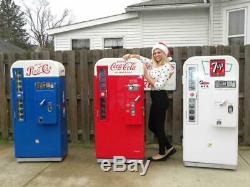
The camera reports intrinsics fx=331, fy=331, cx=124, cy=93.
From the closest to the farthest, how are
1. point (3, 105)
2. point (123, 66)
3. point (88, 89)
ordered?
1. point (123, 66)
2. point (88, 89)
3. point (3, 105)

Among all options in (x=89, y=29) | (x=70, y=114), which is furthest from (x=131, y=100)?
(x=89, y=29)

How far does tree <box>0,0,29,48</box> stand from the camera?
4538 centimetres

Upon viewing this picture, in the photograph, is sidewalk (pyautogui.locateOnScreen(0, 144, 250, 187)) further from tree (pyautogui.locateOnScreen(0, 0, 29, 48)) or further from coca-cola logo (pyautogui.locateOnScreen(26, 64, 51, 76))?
tree (pyautogui.locateOnScreen(0, 0, 29, 48))

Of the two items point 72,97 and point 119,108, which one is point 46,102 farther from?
point 72,97

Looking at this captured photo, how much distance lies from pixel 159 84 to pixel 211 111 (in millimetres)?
861

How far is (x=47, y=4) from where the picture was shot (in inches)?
1785

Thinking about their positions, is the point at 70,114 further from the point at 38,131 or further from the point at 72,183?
the point at 72,183

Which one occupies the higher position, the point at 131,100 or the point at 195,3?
the point at 195,3

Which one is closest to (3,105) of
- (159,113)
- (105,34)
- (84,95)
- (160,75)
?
(84,95)

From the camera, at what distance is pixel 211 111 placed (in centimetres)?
480

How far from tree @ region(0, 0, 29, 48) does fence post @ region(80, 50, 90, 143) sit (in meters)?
38.5

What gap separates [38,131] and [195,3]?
7.90 metres

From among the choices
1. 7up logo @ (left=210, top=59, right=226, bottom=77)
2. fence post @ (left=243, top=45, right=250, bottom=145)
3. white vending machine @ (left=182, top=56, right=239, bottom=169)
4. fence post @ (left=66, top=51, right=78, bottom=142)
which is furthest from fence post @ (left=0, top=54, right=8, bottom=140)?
fence post @ (left=243, top=45, right=250, bottom=145)

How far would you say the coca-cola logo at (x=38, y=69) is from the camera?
5.18 meters
